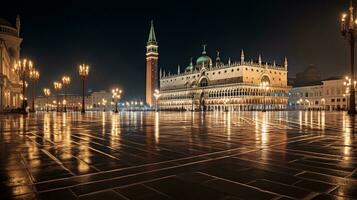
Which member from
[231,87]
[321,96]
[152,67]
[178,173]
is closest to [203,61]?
[152,67]

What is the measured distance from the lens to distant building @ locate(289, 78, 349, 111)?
90938mm

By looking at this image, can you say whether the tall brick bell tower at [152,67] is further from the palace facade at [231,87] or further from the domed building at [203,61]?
the domed building at [203,61]

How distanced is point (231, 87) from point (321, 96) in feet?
105

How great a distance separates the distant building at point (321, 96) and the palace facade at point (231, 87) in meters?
6.10

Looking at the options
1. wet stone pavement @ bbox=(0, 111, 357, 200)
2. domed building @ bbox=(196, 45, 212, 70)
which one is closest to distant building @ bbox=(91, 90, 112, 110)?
domed building @ bbox=(196, 45, 212, 70)

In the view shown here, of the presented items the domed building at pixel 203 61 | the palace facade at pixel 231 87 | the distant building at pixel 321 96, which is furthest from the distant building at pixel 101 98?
the distant building at pixel 321 96

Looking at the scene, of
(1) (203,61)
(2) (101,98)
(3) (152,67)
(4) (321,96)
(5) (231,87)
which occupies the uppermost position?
(1) (203,61)

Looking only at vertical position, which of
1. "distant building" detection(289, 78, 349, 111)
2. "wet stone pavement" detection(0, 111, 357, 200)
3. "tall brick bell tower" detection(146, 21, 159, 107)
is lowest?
"wet stone pavement" detection(0, 111, 357, 200)

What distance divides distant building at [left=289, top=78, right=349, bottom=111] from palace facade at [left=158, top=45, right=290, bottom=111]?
6095 millimetres

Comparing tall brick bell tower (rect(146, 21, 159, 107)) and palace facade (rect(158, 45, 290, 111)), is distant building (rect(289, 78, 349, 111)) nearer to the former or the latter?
palace facade (rect(158, 45, 290, 111))

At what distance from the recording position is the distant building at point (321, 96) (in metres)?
90.9

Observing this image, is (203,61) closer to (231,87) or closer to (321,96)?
(231,87)

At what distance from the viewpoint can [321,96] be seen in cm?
9800

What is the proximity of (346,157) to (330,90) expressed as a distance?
101 m
